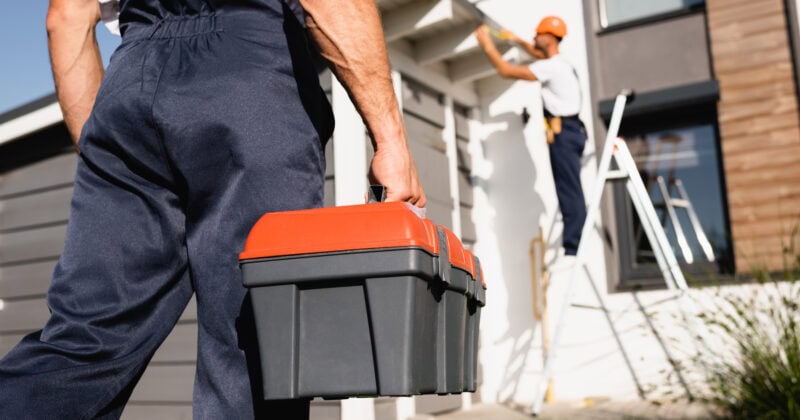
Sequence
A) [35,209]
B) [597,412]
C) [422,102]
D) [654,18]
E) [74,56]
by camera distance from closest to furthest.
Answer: [74,56], [597,412], [422,102], [654,18], [35,209]

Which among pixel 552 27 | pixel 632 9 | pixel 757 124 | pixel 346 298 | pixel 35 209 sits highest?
pixel 632 9

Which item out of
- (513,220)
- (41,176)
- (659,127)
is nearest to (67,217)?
(41,176)

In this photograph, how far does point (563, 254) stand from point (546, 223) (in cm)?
24

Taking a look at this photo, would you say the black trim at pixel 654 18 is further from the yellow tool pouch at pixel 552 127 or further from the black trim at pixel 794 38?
the yellow tool pouch at pixel 552 127

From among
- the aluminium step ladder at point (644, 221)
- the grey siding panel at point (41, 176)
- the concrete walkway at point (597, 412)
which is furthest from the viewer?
the grey siding panel at point (41, 176)

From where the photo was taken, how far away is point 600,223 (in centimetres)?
482

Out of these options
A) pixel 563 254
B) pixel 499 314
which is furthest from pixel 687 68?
pixel 499 314

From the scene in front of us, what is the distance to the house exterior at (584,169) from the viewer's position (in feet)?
14.6

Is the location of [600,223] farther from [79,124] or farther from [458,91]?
[79,124]

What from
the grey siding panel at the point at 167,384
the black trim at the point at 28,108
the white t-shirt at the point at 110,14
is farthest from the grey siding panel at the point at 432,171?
the white t-shirt at the point at 110,14

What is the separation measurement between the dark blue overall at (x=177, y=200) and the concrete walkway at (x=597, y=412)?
110 inches

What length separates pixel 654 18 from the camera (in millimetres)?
4965

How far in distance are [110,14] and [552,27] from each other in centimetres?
357

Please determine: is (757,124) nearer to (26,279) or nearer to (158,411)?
(158,411)
